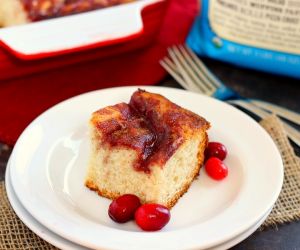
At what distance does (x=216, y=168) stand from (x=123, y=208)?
250 millimetres

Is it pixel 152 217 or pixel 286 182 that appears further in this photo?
pixel 286 182

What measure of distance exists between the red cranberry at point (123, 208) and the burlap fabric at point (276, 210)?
0.44ft

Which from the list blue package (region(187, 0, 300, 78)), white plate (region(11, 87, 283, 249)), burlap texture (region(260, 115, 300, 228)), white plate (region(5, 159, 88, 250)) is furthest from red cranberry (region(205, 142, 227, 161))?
blue package (region(187, 0, 300, 78))

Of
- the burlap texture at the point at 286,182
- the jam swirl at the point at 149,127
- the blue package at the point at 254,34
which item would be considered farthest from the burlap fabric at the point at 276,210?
the blue package at the point at 254,34

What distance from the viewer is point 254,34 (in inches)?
65.4

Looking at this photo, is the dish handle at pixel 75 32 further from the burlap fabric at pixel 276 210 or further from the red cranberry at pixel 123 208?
the red cranberry at pixel 123 208

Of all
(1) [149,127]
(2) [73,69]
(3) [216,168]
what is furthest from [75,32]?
(3) [216,168]

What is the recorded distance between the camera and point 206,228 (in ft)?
3.21

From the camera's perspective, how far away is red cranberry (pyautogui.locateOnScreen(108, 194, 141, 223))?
105cm

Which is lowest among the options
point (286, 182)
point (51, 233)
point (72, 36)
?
point (286, 182)

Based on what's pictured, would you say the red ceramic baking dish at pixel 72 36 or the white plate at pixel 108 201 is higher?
the red ceramic baking dish at pixel 72 36

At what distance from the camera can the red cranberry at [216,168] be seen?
3.89 feet

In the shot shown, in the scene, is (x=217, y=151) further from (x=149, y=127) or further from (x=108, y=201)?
(x=108, y=201)

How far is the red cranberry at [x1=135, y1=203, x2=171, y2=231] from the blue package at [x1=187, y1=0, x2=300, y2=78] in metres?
0.80
